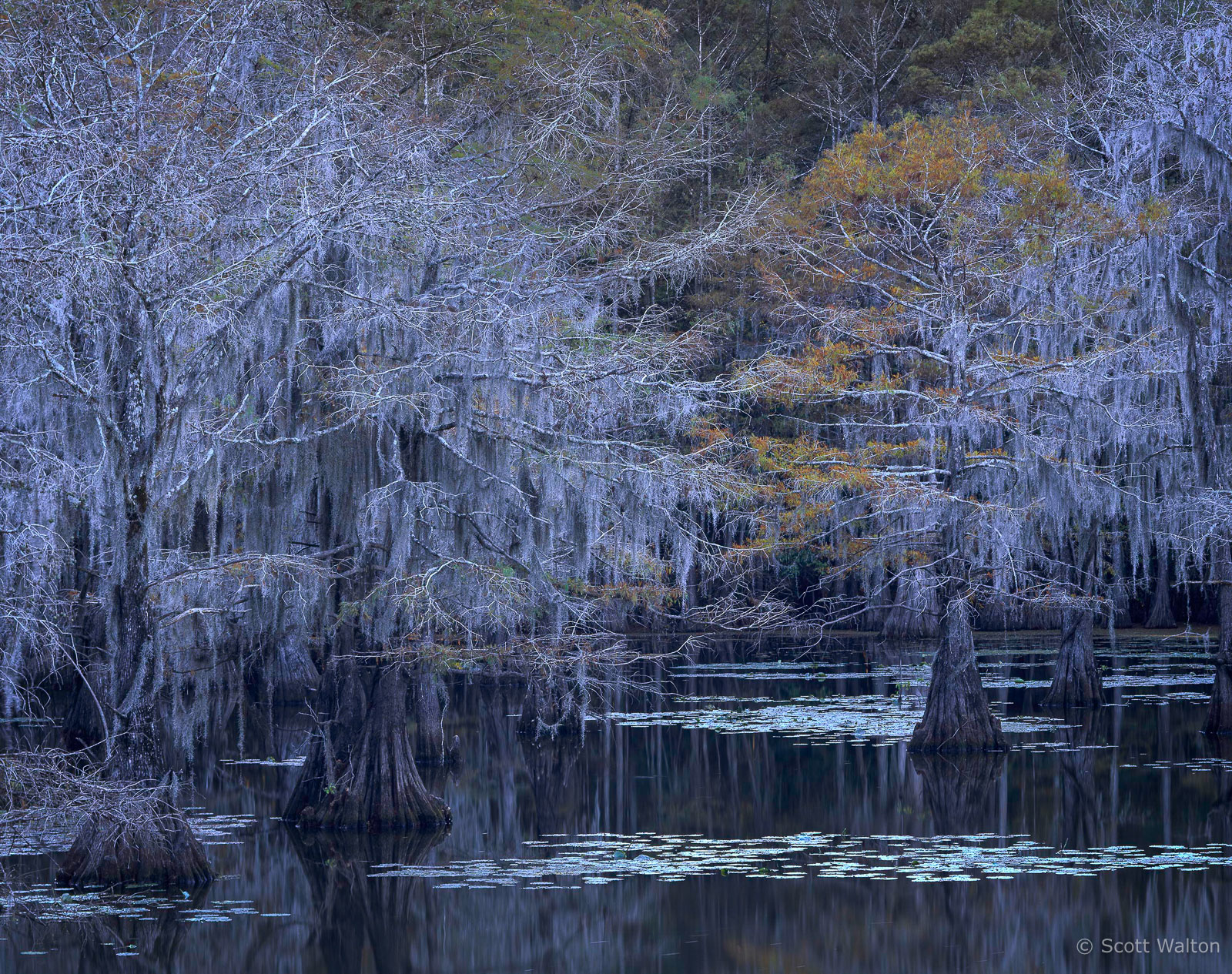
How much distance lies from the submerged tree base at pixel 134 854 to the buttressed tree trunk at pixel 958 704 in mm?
9305

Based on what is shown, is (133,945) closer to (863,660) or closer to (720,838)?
(720,838)

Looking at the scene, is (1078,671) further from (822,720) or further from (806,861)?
(806,861)

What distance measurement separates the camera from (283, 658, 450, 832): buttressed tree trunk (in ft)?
41.5

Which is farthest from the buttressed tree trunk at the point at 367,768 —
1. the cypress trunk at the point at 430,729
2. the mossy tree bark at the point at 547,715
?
the cypress trunk at the point at 430,729

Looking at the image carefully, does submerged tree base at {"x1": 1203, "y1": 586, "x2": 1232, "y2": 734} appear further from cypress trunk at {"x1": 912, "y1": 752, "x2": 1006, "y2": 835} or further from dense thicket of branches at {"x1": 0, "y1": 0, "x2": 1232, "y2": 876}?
cypress trunk at {"x1": 912, "y1": 752, "x2": 1006, "y2": 835}

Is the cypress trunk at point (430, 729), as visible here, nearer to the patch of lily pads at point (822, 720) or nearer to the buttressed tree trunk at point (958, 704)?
the patch of lily pads at point (822, 720)

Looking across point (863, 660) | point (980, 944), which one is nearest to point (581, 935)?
point (980, 944)

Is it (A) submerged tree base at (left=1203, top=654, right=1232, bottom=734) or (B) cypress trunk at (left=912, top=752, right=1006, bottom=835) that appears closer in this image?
(B) cypress trunk at (left=912, top=752, right=1006, bottom=835)

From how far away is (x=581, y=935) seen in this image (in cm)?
959

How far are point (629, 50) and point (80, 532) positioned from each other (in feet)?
33.6

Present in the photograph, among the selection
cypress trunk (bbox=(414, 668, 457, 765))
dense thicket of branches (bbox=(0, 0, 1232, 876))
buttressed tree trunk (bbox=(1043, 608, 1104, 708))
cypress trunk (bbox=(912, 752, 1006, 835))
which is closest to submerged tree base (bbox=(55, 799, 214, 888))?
dense thicket of branches (bbox=(0, 0, 1232, 876))

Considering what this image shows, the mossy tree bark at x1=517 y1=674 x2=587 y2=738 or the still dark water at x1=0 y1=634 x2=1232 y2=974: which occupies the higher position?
the mossy tree bark at x1=517 y1=674 x2=587 y2=738

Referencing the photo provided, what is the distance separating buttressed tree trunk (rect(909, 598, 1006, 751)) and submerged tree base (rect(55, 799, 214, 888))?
9.31 meters

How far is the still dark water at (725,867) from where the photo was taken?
9156 mm
